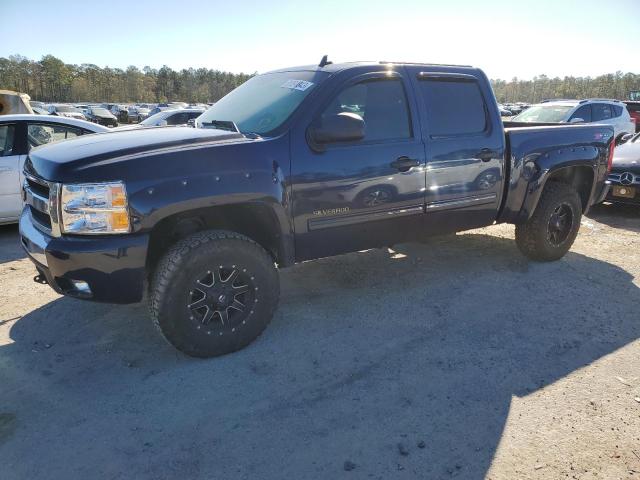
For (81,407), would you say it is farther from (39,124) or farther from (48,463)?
(39,124)

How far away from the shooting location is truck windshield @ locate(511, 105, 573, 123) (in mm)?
11453

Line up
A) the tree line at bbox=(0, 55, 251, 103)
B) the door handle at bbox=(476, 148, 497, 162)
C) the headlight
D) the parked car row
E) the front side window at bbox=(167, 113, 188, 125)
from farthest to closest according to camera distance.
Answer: the tree line at bbox=(0, 55, 251, 103) < the parked car row < the front side window at bbox=(167, 113, 188, 125) < the door handle at bbox=(476, 148, 497, 162) < the headlight

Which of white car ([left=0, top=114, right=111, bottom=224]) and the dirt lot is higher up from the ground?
white car ([left=0, top=114, right=111, bottom=224])

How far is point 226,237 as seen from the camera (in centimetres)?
329

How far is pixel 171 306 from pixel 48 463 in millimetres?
1053

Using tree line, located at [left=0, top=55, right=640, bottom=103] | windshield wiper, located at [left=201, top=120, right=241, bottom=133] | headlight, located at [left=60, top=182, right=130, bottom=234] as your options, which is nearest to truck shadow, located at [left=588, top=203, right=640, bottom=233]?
windshield wiper, located at [left=201, top=120, right=241, bottom=133]

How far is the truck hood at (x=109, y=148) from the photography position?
2.95 meters

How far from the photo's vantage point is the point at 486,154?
4.39 metres

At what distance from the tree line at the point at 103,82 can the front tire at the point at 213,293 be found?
9354 centimetres

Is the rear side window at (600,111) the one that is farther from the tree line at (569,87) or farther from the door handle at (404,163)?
the tree line at (569,87)

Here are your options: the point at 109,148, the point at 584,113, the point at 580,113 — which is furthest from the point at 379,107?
the point at 584,113

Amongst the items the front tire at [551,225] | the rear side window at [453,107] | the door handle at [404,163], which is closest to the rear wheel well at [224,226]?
the door handle at [404,163]

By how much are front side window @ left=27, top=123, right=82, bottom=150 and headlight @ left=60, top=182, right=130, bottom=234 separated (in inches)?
154

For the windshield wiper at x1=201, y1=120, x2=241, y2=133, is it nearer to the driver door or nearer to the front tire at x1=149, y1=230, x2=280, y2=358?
the driver door
